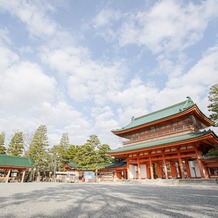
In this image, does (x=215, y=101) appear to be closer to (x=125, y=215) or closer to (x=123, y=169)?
(x=125, y=215)

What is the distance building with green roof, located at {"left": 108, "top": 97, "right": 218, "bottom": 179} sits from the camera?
1686cm

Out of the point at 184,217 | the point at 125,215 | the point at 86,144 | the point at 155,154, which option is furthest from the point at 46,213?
the point at 86,144

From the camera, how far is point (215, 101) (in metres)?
15.1

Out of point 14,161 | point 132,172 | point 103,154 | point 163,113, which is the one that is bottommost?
point 132,172

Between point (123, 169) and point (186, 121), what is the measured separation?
13621 millimetres

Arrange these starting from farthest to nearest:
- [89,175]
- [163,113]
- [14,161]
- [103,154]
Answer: [103,154] < [89,175] < [14,161] < [163,113]

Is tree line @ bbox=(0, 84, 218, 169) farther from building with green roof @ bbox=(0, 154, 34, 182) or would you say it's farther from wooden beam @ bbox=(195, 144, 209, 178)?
wooden beam @ bbox=(195, 144, 209, 178)

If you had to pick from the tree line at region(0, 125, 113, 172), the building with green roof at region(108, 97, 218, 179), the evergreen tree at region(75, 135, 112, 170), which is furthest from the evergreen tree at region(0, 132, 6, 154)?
the building with green roof at region(108, 97, 218, 179)

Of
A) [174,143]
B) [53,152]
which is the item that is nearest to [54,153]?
[53,152]

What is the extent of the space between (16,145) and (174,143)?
35.0m

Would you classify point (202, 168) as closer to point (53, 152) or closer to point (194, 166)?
point (194, 166)

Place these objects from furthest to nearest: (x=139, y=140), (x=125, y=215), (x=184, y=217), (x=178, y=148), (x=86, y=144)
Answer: (x=86, y=144) → (x=139, y=140) → (x=178, y=148) → (x=125, y=215) → (x=184, y=217)

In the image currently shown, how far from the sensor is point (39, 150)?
3662 centimetres

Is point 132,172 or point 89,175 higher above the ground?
point 132,172
